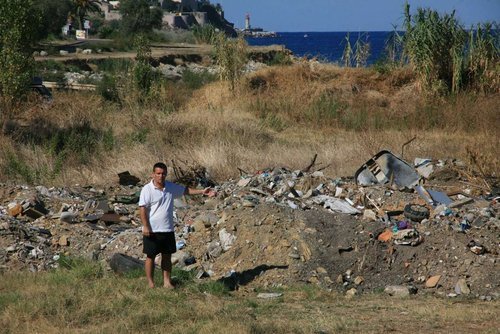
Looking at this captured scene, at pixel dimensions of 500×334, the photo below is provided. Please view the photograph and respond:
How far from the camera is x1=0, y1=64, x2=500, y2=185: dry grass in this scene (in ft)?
54.6

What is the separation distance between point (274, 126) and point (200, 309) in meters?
15.5

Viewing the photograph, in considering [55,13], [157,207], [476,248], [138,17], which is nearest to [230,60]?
Answer: [476,248]

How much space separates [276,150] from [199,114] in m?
4.48

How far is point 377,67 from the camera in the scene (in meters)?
29.8

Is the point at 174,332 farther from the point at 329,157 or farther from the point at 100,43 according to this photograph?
the point at 100,43

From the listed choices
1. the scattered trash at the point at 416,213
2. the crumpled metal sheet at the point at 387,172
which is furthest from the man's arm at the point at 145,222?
the crumpled metal sheet at the point at 387,172

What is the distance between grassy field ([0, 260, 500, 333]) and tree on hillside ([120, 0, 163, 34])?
198ft

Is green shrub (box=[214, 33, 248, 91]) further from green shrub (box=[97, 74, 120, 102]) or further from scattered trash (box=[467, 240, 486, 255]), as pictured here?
scattered trash (box=[467, 240, 486, 255])

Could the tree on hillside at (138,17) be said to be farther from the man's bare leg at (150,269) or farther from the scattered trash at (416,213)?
the man's bare leg at (150,269)

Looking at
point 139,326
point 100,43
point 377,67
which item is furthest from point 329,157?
point 100,43

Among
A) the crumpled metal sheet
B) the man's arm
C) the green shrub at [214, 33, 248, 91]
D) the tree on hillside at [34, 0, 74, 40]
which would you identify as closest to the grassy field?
the man's arm

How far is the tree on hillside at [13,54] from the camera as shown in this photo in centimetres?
2078

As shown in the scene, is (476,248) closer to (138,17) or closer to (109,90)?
(109,90)

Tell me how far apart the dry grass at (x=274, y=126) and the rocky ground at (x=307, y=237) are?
9.76 ft
